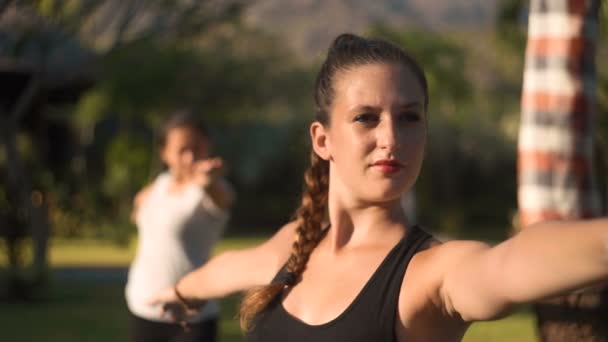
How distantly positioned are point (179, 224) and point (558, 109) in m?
2.09

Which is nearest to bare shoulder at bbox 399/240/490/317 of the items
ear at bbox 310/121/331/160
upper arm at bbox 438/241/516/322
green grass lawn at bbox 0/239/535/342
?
upper arm at bbox 438/241/516/322

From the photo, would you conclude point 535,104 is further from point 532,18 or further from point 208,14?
point 208,14

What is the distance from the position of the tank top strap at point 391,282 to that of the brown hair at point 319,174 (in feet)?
0.98

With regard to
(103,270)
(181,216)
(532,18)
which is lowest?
(103,270)

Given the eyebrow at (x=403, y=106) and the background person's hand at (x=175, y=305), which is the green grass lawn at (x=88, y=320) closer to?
the background person's hand at (x=175, y=305)

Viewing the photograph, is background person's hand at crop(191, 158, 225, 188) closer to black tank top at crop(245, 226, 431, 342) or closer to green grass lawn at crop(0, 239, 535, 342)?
black tank top at crop(245, 226, 431, 342)

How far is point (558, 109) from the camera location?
6.84m

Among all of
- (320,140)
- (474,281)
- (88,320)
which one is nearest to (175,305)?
(320,140)

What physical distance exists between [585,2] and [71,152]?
2869cm

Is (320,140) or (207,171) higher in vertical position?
(320,140)

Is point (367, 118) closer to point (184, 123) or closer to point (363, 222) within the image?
point (363, 222)

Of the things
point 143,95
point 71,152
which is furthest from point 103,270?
point 71,152

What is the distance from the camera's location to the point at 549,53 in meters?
6.86

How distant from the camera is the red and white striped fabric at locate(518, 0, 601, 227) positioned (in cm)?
685
